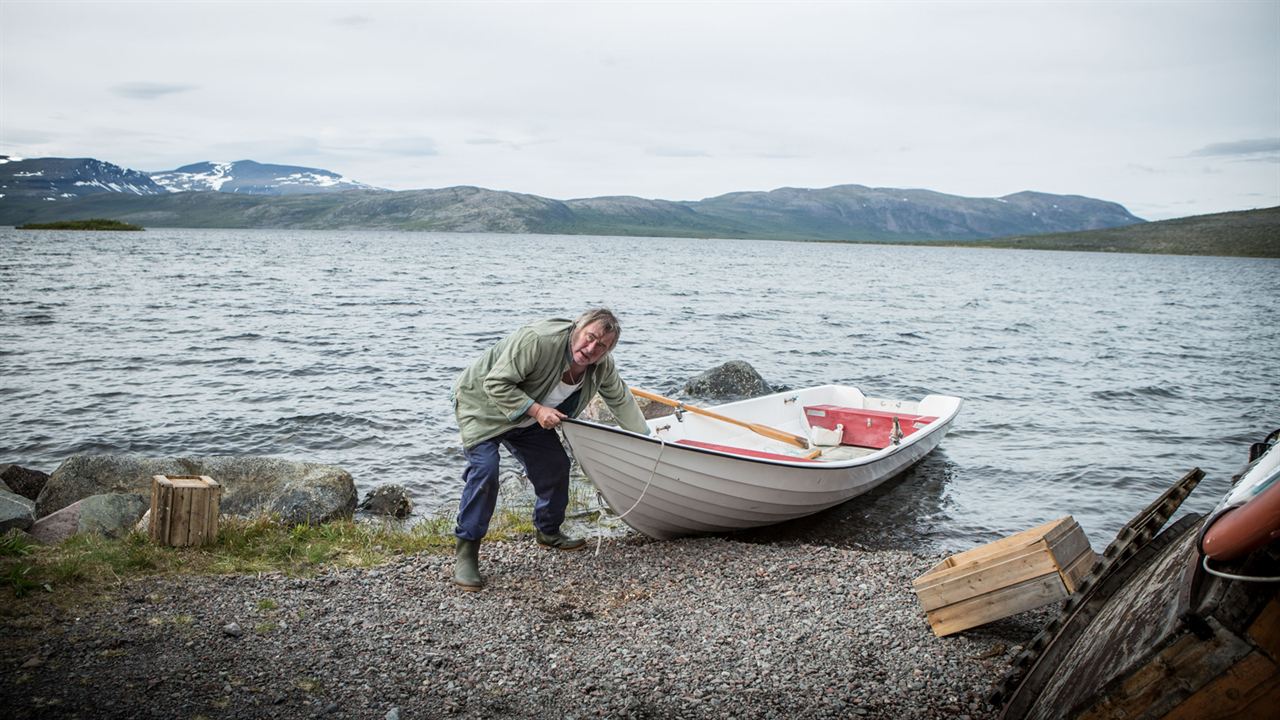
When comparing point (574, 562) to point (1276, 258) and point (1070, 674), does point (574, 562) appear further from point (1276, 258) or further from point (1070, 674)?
point (1276, 258)

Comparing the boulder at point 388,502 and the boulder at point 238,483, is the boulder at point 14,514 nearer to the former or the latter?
the boulder at point 238,483

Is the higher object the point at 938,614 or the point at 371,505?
the point at 938,614

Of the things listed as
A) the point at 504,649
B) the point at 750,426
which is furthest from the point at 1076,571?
the point at 750,426

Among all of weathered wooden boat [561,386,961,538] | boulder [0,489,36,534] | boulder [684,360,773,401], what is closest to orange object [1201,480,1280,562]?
weathered wooden boat [561,386,961,538]

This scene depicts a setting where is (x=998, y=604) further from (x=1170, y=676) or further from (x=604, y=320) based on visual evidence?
(x=604, y=320)

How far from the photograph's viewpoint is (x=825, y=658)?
520 centimetres

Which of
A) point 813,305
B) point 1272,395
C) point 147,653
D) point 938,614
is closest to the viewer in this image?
point 147,653

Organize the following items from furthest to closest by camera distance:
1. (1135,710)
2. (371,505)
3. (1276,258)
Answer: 1. (1276,258)
2. (371,505)
3. (1135,710)

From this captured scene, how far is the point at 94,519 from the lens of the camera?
7.96 meters

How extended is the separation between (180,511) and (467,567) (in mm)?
2611

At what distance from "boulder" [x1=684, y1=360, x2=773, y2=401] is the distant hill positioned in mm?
176070

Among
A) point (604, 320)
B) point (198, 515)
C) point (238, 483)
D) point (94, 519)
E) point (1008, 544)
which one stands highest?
point (604, 320)

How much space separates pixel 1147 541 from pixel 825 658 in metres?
2.09

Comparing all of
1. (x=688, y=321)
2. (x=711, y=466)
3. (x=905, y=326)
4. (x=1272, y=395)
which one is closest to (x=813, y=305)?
(x=905, y=326)
